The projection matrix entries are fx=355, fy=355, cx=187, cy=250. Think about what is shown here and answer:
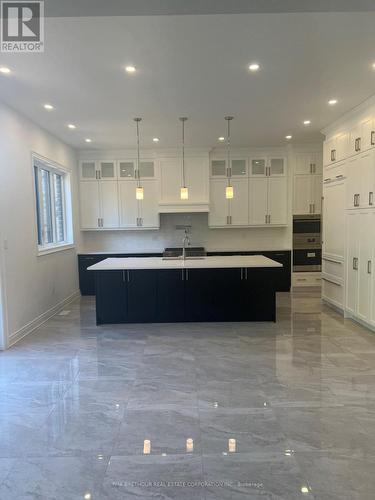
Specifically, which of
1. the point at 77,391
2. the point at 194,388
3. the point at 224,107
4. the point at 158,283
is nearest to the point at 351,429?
the point at 194,388

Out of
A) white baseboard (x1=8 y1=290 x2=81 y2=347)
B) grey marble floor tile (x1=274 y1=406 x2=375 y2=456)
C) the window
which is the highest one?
the window

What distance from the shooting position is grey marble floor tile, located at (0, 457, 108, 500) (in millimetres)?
1852

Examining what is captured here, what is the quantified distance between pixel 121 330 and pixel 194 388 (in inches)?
74.4

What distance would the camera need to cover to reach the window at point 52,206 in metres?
5.48

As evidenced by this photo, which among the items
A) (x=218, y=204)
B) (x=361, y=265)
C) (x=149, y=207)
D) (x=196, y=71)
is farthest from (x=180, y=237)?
(x=196, y=71)

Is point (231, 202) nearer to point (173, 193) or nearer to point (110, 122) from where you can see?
point (173, 193)

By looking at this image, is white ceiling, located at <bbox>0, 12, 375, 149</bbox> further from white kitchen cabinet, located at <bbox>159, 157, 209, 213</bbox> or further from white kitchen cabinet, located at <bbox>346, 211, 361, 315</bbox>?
white kitchen cabinet, located at <bbox>159, 157, 209, 213</bbox>

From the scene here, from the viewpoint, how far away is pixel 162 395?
2.89 m

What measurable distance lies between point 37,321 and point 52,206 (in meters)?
2.08

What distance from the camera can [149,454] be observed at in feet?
7.06

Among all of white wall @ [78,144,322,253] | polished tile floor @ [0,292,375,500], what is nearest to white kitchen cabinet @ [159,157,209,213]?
white wall @ [78,144,322,253]

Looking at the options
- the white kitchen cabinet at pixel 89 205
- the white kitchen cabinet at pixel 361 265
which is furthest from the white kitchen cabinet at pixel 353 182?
the white kitchen cabinet at pixel 89 205

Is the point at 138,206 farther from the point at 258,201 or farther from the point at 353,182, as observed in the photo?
the point at 353,182

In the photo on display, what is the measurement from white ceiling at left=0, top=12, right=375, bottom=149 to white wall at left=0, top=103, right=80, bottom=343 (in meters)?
0.32
